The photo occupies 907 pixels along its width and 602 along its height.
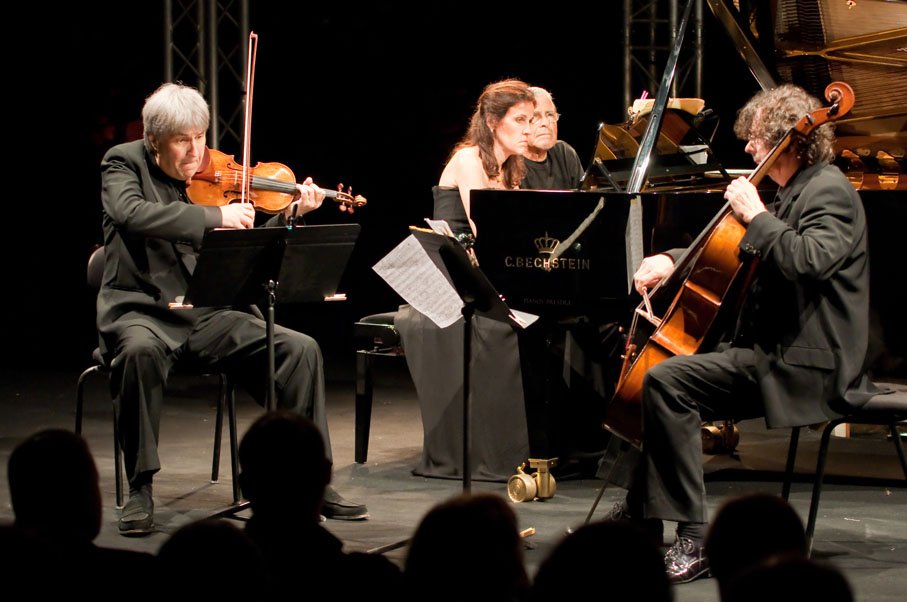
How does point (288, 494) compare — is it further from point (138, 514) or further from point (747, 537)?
point (138, 514)

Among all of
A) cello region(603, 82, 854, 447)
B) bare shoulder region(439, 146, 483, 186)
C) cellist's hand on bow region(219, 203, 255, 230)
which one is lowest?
cello region(603, 82, 854, 447)

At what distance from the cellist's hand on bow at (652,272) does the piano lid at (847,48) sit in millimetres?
1148

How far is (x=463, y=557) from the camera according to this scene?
6.38 feet

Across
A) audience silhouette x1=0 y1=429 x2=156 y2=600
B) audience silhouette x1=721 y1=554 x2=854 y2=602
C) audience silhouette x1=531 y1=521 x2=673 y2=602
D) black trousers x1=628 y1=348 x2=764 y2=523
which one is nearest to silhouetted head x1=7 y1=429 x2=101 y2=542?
audience silhouette x1=0 y1=429 x2=156 y2=600

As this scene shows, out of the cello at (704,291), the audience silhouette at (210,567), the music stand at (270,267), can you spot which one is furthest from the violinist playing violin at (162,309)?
the audience silhouette at (210,567)

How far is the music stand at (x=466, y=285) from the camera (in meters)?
3.93

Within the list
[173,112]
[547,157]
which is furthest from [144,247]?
[547,157]

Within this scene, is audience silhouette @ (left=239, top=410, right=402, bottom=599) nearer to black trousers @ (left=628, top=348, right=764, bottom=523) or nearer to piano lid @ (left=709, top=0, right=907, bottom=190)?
black trousers @ (left=628, top=348, right=764, bottom=523)

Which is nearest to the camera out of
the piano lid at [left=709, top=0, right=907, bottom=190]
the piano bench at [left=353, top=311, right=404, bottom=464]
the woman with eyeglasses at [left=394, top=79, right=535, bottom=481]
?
the piano lid at [left=709, top=0, right=907, bottom=190]

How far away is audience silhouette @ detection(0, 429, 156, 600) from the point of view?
1.93 m

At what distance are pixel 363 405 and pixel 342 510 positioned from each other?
3.74 feet

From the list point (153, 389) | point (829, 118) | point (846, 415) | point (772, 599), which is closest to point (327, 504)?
point (153, 389)

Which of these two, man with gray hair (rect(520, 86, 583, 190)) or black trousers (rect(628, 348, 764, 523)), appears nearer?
black trousers (rect(628, 348, 764, 523))

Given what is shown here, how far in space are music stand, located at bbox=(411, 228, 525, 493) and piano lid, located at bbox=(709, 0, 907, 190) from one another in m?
1.80
